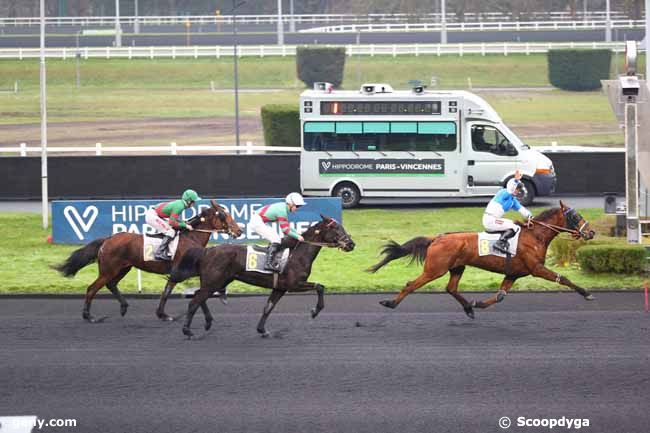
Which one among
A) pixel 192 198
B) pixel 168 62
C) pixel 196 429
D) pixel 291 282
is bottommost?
pixel 196 429

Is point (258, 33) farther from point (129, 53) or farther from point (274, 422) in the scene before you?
point (274, 422)

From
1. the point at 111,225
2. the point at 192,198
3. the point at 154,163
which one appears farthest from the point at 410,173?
the point at 192,198

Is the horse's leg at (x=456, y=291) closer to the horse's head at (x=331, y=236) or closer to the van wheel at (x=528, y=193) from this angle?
the horse's head at (x=331, y=236)

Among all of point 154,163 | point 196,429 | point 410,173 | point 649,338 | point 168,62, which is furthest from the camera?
point 168,62

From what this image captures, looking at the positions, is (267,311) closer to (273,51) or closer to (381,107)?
(381,107)

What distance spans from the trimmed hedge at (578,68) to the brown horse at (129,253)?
41.0 metres

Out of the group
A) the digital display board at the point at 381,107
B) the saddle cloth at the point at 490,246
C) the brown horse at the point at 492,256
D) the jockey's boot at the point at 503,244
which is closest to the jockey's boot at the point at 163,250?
the brown horse at the point at 492,256

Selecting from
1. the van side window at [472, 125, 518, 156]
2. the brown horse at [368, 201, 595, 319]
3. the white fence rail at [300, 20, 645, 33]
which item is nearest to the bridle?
the brown horse at [368, 201, 595, 319]

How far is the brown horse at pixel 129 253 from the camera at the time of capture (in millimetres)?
14961

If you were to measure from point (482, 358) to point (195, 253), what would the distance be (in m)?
3.89

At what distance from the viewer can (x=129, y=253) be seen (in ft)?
49.1

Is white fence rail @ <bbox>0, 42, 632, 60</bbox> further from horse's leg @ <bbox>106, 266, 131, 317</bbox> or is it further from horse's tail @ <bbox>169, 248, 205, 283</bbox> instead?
horse's tail @ <bbox>169, 248, 205, 283</bbox>

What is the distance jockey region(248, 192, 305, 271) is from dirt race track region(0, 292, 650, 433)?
1041 millimetres

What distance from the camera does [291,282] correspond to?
45.8 ft
